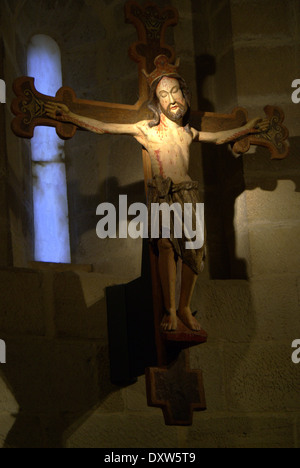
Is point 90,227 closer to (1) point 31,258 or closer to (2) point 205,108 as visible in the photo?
(1) point 31,258

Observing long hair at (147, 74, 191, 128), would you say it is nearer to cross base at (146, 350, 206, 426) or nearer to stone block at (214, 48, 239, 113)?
stone block at (214, 48, 239, 113)

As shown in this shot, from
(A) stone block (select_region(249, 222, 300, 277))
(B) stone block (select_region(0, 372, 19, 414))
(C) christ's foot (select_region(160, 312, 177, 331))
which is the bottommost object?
(B) stone block (select_region(0, 372, 19, 414))

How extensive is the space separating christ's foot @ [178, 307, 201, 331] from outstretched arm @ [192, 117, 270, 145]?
29.1 inches

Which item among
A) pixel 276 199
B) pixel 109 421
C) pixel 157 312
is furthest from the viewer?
pixel 276 199

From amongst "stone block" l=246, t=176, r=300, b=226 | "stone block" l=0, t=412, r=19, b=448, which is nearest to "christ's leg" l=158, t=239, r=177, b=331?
"stone block" l=0, t=412, r=19, b=448

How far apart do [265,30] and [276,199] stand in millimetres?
852

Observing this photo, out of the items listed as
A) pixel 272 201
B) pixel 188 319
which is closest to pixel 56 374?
pixel 188 319

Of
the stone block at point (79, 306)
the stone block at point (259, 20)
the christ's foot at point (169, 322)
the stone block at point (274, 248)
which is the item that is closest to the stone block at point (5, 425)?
the stone block at point (79, 306)

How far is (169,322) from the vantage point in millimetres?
4301

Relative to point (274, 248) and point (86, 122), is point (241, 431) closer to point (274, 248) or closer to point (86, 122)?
point (274, 248)

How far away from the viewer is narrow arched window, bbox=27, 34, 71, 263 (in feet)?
17.9

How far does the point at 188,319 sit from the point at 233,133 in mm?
862
